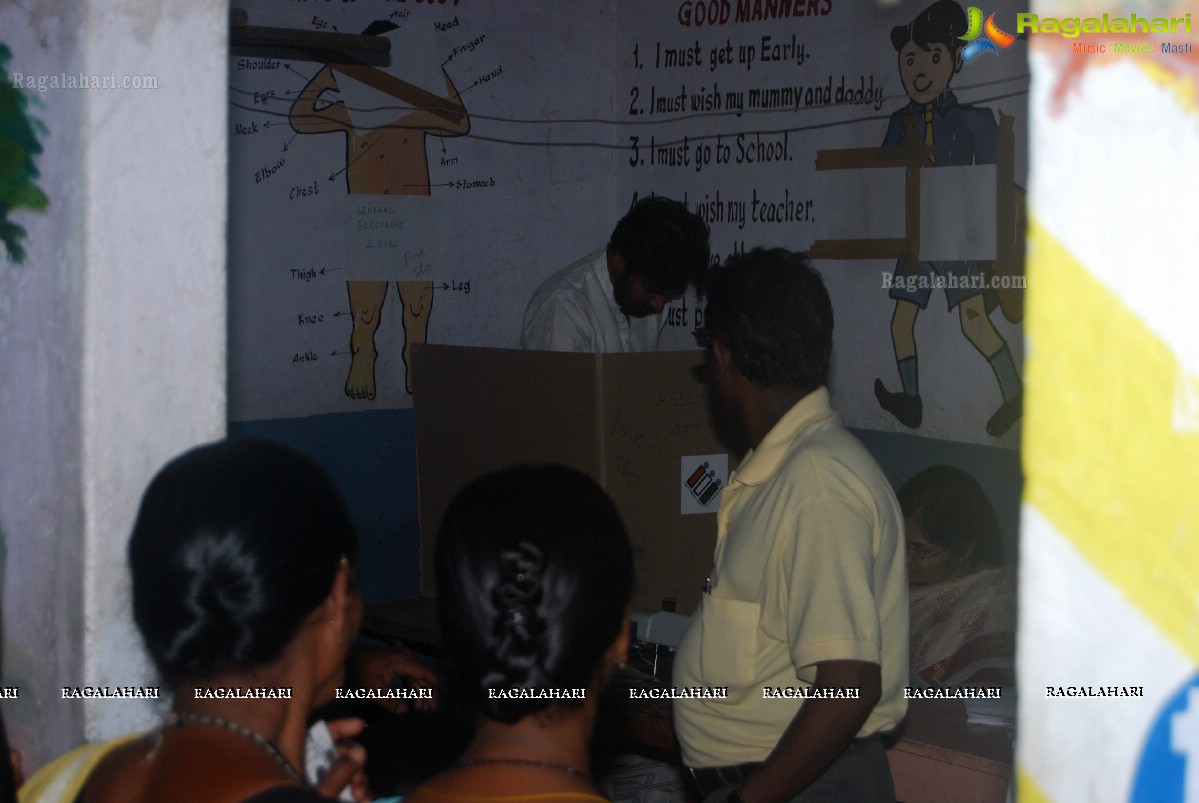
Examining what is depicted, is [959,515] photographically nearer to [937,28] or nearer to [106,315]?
[937,28]

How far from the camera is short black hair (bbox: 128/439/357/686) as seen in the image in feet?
3.99

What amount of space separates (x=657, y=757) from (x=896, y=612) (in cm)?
131

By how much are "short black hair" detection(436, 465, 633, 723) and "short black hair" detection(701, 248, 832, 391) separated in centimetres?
86

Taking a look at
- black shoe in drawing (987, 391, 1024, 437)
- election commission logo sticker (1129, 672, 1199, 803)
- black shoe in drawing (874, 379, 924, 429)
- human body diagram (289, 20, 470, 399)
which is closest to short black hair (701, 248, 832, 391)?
election commission logo sticker (1129, 672, 1199, 803)

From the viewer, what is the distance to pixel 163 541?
1.23 m

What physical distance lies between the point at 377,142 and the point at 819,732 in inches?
144

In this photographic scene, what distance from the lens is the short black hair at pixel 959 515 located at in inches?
146

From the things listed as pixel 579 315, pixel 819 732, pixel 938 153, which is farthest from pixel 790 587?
pixel 938 153

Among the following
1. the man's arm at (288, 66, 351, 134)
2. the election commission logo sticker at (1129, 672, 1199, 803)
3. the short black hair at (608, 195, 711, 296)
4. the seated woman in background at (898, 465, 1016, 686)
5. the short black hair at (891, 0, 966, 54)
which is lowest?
the seated woman in background at (898, 465, 1016, 686)

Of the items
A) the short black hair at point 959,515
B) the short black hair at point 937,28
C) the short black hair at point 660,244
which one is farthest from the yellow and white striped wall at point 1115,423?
the short black hair at point 937,28

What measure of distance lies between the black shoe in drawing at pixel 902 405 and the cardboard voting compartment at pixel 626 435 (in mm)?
803

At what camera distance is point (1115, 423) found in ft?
3.50

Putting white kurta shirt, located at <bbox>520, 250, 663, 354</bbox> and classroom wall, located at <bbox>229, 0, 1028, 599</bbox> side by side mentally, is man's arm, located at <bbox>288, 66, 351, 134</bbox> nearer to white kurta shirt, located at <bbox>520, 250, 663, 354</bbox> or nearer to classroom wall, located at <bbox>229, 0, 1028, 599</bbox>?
classroom wall, located at <bbox>229, 0, 1028, 599</bbox>

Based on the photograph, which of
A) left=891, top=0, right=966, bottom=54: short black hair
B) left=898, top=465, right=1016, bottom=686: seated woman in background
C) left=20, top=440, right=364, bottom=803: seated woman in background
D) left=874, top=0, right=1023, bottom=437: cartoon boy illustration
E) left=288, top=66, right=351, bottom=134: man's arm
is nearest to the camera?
left=20, top=440, right=364, bottom=803: seated woman in background
